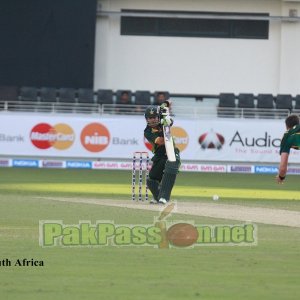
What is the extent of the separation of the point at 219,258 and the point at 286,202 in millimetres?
10359

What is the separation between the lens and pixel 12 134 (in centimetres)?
3684

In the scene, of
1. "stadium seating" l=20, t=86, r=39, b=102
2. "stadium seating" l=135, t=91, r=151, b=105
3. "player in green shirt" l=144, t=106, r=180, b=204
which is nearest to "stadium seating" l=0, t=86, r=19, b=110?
"stadium seating" l=20, t=86, r=39, b=102

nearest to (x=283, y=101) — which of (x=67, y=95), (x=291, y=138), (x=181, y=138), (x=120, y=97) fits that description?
(x=181, y=138)

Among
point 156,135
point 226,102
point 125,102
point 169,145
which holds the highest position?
point 226,102

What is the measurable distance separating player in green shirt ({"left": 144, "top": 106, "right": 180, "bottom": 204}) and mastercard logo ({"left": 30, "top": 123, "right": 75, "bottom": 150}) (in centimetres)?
1577

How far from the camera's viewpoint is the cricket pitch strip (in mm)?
18266

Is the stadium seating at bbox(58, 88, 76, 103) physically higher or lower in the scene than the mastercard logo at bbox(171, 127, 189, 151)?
higher

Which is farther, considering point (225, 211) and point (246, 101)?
point (246, 101)

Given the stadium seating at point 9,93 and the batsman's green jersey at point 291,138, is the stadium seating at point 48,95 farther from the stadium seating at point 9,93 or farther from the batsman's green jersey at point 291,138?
the batsman's green jersey at point 291,138

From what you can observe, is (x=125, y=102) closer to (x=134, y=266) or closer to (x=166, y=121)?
(x=166, y=121)

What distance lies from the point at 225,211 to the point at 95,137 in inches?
692

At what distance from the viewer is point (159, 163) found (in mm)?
20641

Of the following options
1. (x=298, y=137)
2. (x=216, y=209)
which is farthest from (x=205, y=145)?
(x=298, y=137)

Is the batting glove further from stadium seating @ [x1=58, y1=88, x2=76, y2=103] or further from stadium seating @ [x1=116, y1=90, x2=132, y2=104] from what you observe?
stadium seating @ [x1=58, y1=88, x2=76, y2=103]
